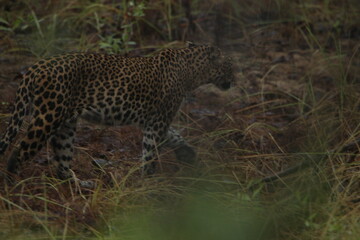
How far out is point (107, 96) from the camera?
6414 mm

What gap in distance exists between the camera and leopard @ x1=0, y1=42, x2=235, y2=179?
19.4ft

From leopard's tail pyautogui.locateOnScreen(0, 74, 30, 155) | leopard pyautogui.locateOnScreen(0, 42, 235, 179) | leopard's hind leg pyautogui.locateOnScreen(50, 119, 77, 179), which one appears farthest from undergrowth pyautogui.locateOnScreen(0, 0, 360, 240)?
leopard's tail pyautogui.locateOnScreen(0, 74, 30, 155)

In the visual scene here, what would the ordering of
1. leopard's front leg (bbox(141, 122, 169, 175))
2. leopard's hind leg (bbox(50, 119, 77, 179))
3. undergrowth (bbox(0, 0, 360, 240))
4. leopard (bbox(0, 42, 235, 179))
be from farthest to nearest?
leopard's front leg (bbox(141, 122, 169, 175)) → leopard's hind leg (bbox(50, 119, 77, 179)) → leopard (bbox(0, 42, 235, 179)) → undergrowth (bbox(0, 0, 360, 240))

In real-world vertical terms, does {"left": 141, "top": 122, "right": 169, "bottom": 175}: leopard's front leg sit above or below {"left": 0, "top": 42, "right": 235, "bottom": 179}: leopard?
below

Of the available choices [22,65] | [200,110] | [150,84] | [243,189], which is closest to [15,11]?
[22,65]

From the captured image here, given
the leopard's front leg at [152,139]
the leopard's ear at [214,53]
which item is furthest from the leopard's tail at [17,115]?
the leopard's ear at [214,53]

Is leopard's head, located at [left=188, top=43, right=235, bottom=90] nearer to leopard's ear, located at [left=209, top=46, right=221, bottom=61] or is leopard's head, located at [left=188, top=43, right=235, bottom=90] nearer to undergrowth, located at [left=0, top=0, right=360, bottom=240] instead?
leopard's ear, located at [left=209, top=46, right=221, bottom=61]

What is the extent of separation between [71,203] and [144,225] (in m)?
0.80

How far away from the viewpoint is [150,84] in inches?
268

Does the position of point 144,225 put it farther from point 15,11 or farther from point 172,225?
point 15,11

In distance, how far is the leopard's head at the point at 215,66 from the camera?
7462 millimetres

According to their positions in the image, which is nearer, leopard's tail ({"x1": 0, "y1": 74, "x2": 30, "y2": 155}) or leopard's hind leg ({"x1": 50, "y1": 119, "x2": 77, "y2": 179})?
leopard's tail ({"x1": 0, "y1": 74, "x2": 30, "y2": 155})

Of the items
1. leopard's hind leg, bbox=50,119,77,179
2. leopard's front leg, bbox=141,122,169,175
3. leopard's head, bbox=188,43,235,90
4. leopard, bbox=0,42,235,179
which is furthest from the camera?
leopard's head, bbox=188,43,235,90

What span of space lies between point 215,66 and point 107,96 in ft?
5.04
